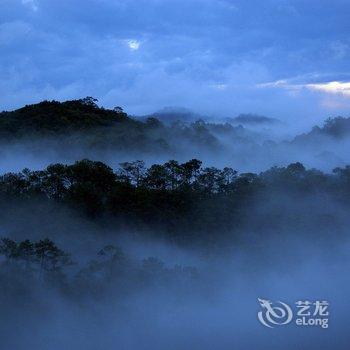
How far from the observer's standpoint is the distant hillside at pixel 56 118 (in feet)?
118

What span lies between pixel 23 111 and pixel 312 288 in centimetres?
2876

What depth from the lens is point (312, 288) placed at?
53.4 ft

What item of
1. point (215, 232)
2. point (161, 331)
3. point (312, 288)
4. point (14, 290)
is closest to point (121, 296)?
point (161, 331)

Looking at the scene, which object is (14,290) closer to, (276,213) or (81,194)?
(81,194)
